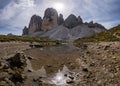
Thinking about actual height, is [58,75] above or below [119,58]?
below

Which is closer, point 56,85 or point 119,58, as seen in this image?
point 56,85

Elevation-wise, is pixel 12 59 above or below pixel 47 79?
above

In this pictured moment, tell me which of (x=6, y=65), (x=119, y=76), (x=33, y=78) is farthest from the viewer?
(x=6, y=65)

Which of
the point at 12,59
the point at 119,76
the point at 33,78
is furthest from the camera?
the point at 12,59

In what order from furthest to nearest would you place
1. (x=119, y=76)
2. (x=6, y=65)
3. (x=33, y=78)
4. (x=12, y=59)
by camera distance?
(x=12, y=59), (x=6, y=65), (x=33, y=78), (x=119, y=76)

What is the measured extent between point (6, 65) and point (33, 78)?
4.38 meters

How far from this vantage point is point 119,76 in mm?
21891

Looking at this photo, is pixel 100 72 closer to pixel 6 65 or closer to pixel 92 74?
pixel 92 74

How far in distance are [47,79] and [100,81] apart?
21.1 ft

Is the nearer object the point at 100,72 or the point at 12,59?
the point at 100,72

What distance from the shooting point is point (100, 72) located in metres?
25.0

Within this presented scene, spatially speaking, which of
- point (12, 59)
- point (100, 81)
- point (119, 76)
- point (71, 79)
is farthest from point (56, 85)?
point (12, 59)

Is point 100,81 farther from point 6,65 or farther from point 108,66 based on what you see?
point 6,65

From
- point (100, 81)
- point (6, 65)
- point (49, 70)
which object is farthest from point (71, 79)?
point (6, 65)
